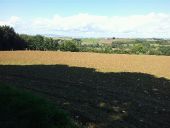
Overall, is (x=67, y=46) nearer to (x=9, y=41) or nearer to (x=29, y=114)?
(x=9, y=41)

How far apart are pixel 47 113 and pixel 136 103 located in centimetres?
685

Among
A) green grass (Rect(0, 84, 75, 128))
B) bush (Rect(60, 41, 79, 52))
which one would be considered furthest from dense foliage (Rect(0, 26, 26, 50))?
green grass (Rect(0, 84, 75, 128))

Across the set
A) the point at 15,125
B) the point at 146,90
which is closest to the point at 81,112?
the point at 15,125

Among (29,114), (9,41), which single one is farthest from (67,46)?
(29,114)

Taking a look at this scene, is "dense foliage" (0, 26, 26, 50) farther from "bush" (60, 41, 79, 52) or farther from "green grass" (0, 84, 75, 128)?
"green grass" (0, 84, 75, 128)

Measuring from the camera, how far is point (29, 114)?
8320mm

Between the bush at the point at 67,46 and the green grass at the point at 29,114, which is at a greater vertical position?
the green grass at the point at 29,114

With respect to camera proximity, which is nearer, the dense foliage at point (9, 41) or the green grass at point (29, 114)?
the green grass at point (29, 114)

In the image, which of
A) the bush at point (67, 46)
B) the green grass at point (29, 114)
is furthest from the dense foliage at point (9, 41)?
the green grass at point (29, 114)

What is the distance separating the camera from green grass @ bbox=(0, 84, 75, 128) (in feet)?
25.7

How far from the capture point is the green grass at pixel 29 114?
7.84 meters

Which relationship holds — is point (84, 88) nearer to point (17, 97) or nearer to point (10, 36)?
point (17, 97)

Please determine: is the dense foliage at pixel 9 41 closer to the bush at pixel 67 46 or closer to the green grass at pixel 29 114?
the bush at pixel 67 46

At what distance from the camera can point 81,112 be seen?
10.8 m
